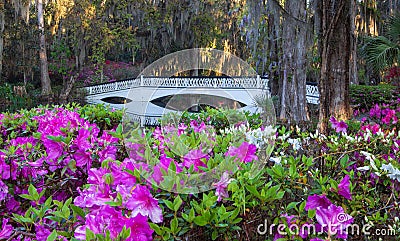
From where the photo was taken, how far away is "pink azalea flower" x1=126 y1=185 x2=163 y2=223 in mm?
1246

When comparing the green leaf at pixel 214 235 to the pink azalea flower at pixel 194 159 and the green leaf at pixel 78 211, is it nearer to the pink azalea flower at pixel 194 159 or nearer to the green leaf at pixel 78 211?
the pink azalea flower at pixel 194 159

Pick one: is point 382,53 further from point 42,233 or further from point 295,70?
point 42,233

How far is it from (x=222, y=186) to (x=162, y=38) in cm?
1999

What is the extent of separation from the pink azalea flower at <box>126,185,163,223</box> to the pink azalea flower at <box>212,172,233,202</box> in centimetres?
22

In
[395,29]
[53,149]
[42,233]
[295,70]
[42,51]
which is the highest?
[395,29]

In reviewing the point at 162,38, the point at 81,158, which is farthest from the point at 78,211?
the point at 162,38

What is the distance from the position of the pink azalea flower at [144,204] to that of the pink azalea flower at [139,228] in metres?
0.03

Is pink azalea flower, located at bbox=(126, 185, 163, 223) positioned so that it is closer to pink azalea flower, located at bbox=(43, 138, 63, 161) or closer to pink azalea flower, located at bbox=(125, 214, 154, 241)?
pink azalea flower, located at bbox=(125, 214, 154, 241)

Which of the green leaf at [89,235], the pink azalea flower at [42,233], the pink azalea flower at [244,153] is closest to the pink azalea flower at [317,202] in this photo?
the pink azalea flower at [244,153]

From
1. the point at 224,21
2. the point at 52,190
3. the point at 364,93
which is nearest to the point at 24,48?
the point at 224,21

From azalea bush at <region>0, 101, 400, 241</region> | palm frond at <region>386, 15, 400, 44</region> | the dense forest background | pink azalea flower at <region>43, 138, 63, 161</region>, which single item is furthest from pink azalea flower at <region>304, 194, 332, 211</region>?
palm frond at <region>386, 15, 400, 44</region>

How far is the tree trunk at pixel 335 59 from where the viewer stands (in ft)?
12.9

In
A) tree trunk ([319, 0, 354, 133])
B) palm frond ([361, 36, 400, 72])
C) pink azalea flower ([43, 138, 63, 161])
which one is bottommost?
pink azalea flower ([43, 138, 63, 161])

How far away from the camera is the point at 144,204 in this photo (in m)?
1.26
